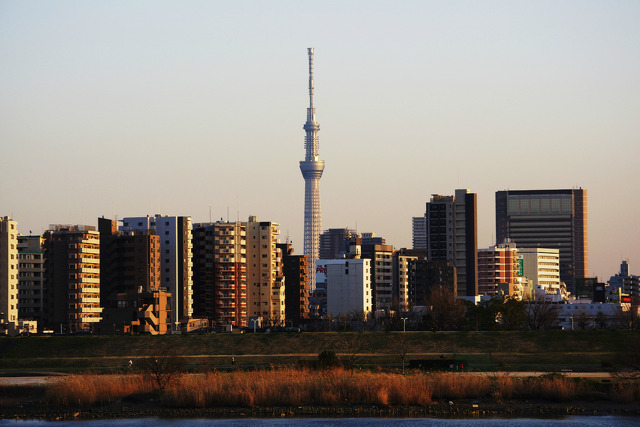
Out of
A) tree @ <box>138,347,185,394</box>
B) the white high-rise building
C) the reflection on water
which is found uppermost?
the white high-rise building

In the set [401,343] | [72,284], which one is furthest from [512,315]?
[72,284]

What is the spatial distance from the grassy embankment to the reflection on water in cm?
2958

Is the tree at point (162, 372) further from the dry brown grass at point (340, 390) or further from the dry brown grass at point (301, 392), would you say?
the dry brown grass at point (301, 392)

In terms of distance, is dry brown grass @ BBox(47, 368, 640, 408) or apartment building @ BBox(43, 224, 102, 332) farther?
apartment building @ BBox(43, 224, 102, 332)

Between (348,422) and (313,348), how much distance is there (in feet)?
157

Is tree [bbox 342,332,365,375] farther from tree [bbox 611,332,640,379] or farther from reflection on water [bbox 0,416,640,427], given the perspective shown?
reflection on water [bbox 0,416,640,427]

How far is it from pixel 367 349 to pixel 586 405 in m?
42.1

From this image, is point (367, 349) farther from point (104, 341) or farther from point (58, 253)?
point (58, 253)

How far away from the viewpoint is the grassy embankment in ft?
347

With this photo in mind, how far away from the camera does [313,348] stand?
116 meters

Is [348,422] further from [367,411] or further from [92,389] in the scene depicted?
[92,389]

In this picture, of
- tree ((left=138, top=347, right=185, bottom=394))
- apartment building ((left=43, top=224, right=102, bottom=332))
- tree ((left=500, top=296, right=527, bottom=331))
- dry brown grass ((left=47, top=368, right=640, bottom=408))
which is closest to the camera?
dry brown grass ((left=47, top=368, right=640, bottom=408))

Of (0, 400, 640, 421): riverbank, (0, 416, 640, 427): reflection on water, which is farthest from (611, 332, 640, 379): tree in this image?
(0, 416, 640, 427): reflection on water

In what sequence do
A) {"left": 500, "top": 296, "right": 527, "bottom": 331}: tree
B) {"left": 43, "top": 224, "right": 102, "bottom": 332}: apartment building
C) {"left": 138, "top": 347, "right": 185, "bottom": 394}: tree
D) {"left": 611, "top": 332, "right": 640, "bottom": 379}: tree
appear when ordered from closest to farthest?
1. {"left": 611, "top": 332, "right": 640, "bottom": 379}: tree
2. {"left": 138, "top": 347, "right": 185, "bottom": 394}: tree
3. {"left": 500, "top": 296, "right": 527, "bottom": 331}: tree
4. {"left": 43, "top": 224, "right": 102, "bottom": 332}: apartment building
